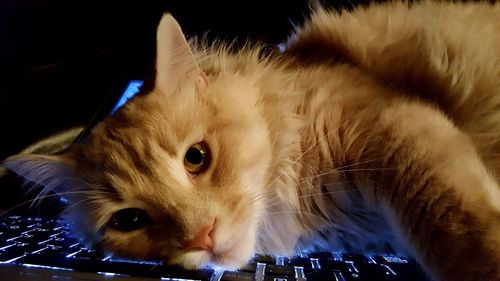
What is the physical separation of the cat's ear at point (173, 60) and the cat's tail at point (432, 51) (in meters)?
0.38

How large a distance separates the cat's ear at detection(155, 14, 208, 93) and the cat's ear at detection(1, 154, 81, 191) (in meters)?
0.36

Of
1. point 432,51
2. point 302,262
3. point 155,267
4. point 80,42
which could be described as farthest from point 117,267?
point 80,42

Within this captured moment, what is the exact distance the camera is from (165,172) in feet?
3.25

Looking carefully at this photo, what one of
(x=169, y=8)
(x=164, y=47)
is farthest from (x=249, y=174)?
(x=169, y=8)

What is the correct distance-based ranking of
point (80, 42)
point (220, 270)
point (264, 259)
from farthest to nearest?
point (80, 42), point (264, 259), point (220, 270)

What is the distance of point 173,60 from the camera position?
118cm

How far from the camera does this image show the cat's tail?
117cm

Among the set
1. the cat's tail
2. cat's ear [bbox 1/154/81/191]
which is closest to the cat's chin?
cat's ear [bbox 1/154/81/191]

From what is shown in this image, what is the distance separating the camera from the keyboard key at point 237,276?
32.6 inches

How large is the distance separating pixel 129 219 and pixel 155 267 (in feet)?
0.60

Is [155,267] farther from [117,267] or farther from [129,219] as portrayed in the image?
[129,219]

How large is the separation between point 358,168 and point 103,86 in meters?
1.60

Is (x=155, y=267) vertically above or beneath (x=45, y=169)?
beneath

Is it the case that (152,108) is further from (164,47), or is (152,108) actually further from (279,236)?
(279,236)
